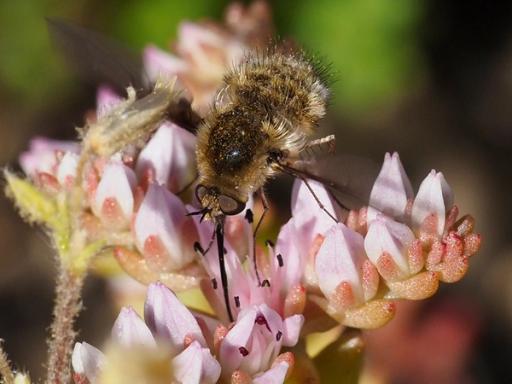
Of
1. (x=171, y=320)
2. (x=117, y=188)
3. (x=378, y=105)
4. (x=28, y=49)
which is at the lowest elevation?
(x=378, y=105)

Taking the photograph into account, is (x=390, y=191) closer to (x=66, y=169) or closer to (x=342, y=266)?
(x=342, y=266)

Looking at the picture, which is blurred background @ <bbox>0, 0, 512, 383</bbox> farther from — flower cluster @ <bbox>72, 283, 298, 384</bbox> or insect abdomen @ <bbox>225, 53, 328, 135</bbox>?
flower cluster @ <bbox>72, 283, 298, 384</bbox>

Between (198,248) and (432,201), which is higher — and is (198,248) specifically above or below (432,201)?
below

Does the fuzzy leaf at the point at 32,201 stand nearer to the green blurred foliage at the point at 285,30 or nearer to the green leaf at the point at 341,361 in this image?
the green leaf at the point at 341,361

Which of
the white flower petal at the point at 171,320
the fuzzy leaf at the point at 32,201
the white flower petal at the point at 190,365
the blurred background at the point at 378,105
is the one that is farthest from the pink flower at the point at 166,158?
the blurred background at the point at 378,105

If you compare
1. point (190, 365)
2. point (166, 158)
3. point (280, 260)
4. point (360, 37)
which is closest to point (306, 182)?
point (280, 260)

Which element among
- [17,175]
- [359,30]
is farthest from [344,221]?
[359,30]
